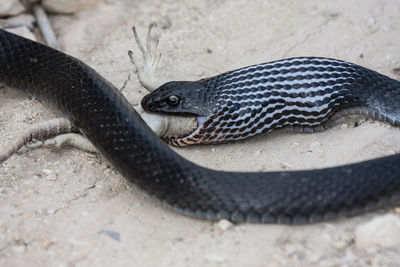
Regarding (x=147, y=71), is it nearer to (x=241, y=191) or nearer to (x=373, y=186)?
(x=241, y=191)

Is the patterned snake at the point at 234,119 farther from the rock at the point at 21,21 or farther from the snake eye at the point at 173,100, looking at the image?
the rock at the point at 21,21

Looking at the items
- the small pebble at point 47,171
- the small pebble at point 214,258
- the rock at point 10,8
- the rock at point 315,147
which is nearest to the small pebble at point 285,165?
the rock at point 315,147

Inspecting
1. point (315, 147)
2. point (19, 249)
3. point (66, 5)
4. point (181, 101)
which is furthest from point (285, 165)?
point (66, 5)

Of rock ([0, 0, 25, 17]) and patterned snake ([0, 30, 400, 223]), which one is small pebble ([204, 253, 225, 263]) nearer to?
patterned snake ([0, 30, 400, 223])

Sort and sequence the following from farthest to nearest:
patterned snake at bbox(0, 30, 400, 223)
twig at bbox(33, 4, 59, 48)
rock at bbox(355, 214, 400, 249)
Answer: twig at bbox(33, 4, 59, 48) → patterned snake at bbox(0, 30, 400, 223) → rock at bbox(355, 214, 400, 249)

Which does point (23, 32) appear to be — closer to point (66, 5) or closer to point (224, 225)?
point (66, 5)

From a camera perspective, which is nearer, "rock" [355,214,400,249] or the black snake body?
"rock" [355,214,400,249]

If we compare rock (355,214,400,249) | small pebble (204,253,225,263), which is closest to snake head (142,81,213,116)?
small pebble (204,253,225,263)
